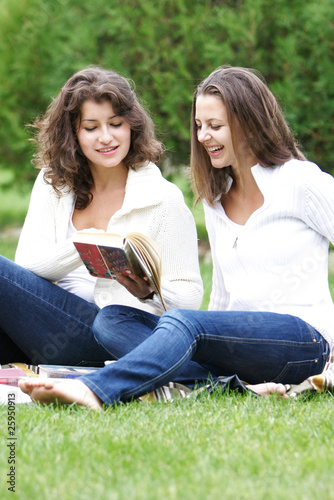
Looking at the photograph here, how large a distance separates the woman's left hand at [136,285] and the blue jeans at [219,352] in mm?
247

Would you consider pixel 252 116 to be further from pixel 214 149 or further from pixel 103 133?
pixel 103 133

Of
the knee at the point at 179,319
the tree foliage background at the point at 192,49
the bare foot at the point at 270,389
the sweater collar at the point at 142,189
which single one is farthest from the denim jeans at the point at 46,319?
the tree foliage background at the point at 192,49

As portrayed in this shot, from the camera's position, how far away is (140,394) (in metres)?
2.65

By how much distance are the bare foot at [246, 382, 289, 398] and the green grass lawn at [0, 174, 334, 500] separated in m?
0.07

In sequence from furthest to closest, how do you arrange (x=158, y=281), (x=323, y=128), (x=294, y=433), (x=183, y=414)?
1. (x=323, y=128)
2. (x=158, y=281)
3. (x=183, y=414)
4. (x=294, y=433)

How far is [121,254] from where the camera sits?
2893mm

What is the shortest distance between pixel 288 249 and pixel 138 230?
76 centimetres

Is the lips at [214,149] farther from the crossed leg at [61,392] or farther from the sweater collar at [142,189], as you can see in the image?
the crossed leg at [61,392]

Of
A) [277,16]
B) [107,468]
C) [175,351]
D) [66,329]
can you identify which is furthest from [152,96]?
[107,468]

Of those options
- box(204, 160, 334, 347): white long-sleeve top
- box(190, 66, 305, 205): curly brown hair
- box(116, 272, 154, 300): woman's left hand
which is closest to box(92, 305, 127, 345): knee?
box(116, 272, 154, 300): woman's left hand

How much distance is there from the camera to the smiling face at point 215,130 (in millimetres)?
3150

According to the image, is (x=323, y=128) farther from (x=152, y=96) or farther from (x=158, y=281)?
(x=158, y=281)

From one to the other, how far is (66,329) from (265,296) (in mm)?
918

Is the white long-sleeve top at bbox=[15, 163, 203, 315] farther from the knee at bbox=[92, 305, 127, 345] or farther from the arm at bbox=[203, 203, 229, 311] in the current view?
the knee at bbox=[92, 305, 127, 345]
